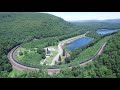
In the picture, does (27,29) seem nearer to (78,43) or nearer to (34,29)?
(34,29)

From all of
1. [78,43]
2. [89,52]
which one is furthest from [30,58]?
[89,52]

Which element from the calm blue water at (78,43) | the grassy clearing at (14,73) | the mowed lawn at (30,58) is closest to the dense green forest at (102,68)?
the grassy clearing at (14,73)

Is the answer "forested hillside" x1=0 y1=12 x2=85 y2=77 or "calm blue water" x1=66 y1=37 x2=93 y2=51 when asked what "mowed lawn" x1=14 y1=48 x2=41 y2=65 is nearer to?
"forested hillside" x1=0 y1=12 x2=85 y2=77

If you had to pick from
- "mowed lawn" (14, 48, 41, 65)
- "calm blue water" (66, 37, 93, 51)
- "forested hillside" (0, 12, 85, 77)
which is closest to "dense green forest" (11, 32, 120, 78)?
"mowed lawn" (14, 48, 41, 65)
